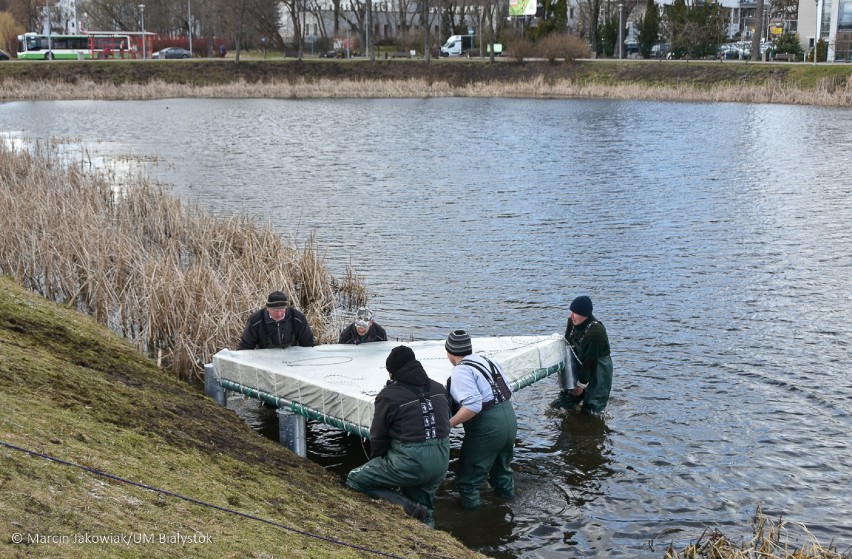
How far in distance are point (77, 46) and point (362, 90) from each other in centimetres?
3546

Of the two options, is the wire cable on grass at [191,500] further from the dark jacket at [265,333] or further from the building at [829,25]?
the building at [829,25]

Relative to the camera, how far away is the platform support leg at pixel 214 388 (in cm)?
1116

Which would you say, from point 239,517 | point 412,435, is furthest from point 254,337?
point 239,517

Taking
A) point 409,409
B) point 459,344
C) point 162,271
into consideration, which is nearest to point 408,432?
point 409,409

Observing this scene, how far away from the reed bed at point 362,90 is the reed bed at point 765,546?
55.5 meters

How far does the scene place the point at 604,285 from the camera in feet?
60.4

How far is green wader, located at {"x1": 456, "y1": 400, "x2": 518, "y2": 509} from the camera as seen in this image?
29.8 feet

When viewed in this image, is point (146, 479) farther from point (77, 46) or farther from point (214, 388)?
point (77, 46)

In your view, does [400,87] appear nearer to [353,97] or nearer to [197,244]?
[353,97]

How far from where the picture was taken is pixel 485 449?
9.15 m

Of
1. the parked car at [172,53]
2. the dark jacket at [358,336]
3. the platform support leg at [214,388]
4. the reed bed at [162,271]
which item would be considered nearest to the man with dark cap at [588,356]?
the dark jacket at [358,336]

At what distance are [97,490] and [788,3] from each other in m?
104

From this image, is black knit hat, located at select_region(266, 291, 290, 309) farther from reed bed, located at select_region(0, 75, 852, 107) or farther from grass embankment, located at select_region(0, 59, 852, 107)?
reed bed, located at select_region(0, 75, 852, 107)

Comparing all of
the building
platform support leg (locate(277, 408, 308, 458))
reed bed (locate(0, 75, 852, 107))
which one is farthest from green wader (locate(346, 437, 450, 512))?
the building
